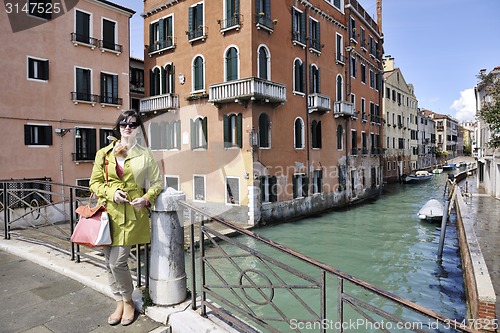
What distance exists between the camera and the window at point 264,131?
1517 centimetres

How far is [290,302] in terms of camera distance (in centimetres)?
768

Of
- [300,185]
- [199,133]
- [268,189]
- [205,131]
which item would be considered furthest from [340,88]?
[199,133]

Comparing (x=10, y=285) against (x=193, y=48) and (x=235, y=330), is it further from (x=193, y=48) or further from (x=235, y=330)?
(x=193, y=48)

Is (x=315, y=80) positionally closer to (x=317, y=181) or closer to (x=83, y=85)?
(x=317, y=181)

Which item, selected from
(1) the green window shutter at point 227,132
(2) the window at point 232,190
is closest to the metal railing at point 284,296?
(2) the window at point 232,190

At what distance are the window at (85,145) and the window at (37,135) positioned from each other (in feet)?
4.11

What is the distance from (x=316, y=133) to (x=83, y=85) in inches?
500

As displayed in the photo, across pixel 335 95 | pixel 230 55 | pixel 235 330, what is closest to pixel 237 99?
pixel 230 55

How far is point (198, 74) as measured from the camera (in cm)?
1673

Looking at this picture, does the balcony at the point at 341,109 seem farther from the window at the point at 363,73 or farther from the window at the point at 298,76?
the window at the point at 363,73

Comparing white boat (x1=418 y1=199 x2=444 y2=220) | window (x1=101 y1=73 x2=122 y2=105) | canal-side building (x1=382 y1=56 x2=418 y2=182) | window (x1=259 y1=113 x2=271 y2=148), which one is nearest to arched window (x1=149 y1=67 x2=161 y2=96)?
window (x1=101 y1=73 x2=122 y2=105)

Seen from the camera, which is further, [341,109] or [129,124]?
[341,109]

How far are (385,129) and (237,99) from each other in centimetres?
2363

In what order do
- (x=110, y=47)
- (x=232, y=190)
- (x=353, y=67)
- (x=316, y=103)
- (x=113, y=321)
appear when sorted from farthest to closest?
(x=353, y=67) → (x=316, y=103) → (x=110, y=47) → (x=232, y=190) → (x=113, y=321)
